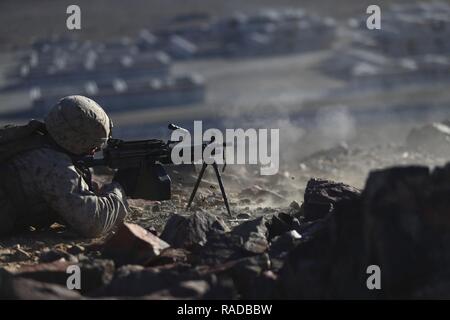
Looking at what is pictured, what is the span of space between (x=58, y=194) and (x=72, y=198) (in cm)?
9

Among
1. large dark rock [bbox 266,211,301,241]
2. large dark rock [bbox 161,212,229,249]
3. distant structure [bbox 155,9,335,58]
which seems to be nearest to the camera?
large dark rock [bbox 161,212,229,249]

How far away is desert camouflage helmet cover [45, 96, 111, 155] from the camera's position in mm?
6098

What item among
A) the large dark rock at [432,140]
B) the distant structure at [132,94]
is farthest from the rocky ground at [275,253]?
the distant structure at [132,94]

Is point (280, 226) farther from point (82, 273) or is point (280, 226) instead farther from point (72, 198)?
point (82, 273)

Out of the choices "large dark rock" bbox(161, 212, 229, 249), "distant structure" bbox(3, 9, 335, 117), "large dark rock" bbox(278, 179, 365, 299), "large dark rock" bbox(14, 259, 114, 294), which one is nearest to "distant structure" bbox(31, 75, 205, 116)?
"distant structure" bbox(3, 9, 335, 117)

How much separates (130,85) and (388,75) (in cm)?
730

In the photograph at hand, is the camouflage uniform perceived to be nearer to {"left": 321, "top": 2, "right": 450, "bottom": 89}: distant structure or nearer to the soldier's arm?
the soldier's arm

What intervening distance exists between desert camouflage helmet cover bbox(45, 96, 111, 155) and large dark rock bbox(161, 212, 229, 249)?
29.5 inches

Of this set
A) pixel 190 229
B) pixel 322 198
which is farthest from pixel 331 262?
pixel 322 198

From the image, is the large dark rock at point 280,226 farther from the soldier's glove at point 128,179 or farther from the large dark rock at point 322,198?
the soldier's glove at point 128,179

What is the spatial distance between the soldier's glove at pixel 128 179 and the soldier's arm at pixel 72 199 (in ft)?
1.31

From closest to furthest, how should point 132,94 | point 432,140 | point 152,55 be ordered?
point 432,140 < point 132,94 < point 152,55

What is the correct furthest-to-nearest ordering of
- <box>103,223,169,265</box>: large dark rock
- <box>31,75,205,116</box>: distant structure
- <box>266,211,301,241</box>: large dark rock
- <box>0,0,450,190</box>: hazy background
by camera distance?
<box>31,75,205,116</box>: distant structure, <box>0,0,450,190</box>: hazy background, <box>266,211,301,241</box>: large dark rock, <box>103,223,169,265</box>: large dark rock

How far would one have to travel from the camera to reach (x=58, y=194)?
600 cm
